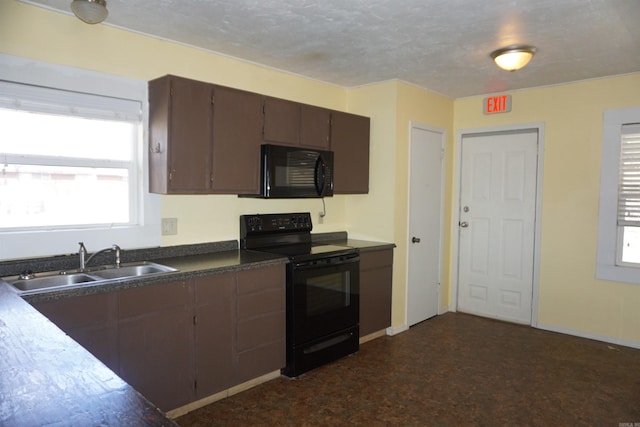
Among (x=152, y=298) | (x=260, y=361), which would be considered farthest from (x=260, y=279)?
(x=152, y=298)

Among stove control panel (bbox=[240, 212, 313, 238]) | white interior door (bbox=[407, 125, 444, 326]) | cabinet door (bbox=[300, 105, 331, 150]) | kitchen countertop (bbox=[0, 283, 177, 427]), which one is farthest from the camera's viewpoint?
white interior door (bbox=[407, 125, 444, 326])

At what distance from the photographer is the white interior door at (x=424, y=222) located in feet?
13.9

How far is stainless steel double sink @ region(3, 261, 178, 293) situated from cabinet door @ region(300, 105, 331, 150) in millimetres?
1544

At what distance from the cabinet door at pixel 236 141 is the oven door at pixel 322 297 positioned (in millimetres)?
714

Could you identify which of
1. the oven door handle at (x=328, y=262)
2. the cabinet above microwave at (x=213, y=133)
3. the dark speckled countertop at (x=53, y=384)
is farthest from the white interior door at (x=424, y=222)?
the dark speckled countertop at (x=53, y=384)

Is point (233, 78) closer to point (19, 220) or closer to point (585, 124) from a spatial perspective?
point (19, 220)

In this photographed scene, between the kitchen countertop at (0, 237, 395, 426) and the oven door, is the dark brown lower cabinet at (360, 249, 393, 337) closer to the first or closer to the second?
A: the oven door

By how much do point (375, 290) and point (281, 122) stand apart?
5.54 feet

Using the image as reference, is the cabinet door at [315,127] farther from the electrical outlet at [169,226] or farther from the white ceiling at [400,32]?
the electrical outlet at [169,226]

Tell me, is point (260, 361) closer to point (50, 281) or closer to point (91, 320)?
point (91, 320)

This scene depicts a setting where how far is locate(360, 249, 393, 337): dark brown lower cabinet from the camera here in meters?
3.71

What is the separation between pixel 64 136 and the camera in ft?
8.66

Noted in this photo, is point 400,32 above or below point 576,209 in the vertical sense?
above

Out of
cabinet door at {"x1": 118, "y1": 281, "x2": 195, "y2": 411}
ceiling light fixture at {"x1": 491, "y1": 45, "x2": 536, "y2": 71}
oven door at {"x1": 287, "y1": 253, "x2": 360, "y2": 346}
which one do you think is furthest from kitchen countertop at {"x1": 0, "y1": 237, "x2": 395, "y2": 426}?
ceiling light fixture at {"x1": 491, "y1": 45, "x2": 536, "y2": 71}
